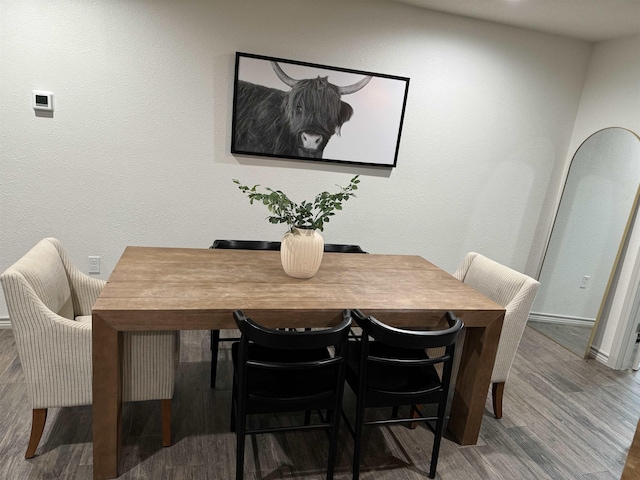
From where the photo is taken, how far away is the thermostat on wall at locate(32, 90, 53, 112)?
2732 millimetres

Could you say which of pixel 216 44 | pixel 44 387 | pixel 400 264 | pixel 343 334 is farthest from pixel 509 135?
pixel 44 387

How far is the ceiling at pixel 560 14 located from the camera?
285cm

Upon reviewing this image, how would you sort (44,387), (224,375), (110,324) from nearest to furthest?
(110,324), (44,387), (224,375)

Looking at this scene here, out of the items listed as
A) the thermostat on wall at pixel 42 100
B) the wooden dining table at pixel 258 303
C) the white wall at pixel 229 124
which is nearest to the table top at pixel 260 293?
the wooden dining table at pixel 258 303

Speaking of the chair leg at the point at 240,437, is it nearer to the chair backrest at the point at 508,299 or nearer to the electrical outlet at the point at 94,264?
the chair backrest at the point at 508,299

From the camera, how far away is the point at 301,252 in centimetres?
207

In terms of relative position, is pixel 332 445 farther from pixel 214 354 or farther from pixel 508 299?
pixel 508 299

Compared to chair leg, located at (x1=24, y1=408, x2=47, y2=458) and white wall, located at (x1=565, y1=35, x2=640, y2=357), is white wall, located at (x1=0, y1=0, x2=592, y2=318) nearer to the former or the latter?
white wall, located at (x1=565, y1=35, x2=640, y2=357)

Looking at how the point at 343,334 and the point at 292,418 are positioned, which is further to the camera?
the point at 292,418

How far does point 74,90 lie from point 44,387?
1942mm

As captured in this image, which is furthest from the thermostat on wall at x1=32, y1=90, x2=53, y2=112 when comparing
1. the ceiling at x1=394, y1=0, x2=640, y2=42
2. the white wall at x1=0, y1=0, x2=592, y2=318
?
the ceiling at x1=394, y1=0, x2=640, y2=42

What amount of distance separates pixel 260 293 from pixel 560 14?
288 centimetres

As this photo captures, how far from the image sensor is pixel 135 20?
279cm

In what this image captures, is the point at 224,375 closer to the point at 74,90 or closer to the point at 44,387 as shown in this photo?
Answer: the point at 44,387
